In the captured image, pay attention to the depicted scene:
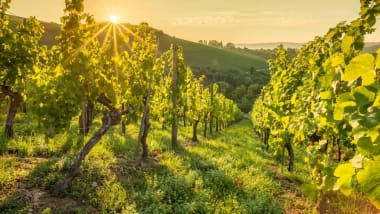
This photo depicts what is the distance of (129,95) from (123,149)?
344 cm

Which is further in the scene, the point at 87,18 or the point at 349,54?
the point at 87,18

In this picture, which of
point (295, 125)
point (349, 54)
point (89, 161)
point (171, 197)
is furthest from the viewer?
point (89, 161)

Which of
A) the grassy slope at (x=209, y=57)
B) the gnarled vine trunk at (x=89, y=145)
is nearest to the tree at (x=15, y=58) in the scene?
the gnarled vine trunk at (x=89, y=145)

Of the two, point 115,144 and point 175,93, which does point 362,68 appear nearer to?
point 115,144

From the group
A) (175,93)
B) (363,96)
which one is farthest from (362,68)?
(175,93)

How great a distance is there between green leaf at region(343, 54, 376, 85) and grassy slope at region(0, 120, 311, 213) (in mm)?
6918

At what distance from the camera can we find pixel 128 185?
9523 mm


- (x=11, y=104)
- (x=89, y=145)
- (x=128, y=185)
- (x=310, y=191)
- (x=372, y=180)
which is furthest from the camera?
(x=11, y=104)

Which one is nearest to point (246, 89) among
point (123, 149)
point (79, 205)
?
point (123, 149)

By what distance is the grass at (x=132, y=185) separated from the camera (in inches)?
316

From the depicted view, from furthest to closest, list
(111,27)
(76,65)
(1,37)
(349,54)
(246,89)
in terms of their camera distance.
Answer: (246,89) → (1,37) → (111,27) → (76,65) → (349,54)

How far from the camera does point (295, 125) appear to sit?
586 centimetres

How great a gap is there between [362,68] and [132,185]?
28.7ft

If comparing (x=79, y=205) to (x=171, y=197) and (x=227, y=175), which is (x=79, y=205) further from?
(x=227, y=175)
